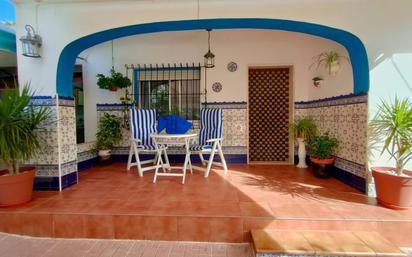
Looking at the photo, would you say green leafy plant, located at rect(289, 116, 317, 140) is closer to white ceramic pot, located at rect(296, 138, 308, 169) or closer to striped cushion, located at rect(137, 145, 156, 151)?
white ceramic pot, located at rect(296, 138, 308, 169)

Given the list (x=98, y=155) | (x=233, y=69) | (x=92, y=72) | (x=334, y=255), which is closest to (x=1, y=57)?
(x=92, y=72)

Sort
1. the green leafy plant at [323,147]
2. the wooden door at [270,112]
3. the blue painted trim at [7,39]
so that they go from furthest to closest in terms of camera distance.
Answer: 1. the wooden door at [270,112]
2. the green leafy plant at [323,147]
3. the blue painted trim at [7,39]

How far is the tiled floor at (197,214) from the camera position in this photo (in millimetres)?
2062

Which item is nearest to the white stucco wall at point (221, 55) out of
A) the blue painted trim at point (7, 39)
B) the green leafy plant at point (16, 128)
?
the blue painted trim at point (7, 39)

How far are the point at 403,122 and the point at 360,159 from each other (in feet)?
2.26

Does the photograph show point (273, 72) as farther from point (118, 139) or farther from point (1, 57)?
point (1, 57)

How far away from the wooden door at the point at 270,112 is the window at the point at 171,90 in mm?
1170

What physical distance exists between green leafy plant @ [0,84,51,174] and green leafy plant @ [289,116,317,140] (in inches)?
152

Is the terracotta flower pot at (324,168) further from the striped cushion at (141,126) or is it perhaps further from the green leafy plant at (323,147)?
the striped cushion at (141,126)

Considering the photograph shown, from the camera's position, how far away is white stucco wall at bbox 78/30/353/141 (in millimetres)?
4234

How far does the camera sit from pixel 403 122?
2.25 metres

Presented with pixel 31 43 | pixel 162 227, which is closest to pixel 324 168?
pixel 162 227

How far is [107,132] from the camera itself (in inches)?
169

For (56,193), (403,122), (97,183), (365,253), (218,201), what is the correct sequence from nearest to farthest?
(365,253)
(403,122)
(218,201)
(56,193)
(97,183)
